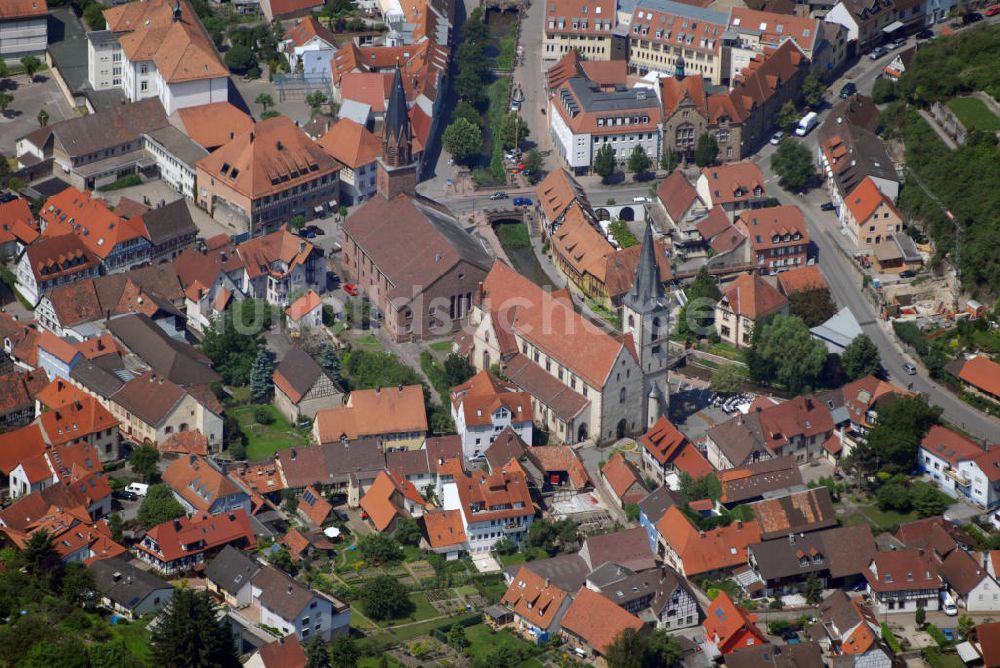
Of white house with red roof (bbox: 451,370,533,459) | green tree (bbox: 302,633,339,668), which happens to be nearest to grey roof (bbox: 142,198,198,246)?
white house with red roof (bbox: 451,370,533,459)

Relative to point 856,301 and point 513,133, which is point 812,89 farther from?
point 856,301

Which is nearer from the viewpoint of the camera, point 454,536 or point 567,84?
point 454,536

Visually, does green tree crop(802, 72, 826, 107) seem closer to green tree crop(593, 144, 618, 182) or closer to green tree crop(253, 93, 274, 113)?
green tree crop(593, 144, 618, 182)

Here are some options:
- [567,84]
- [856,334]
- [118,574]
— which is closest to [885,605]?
[856,334]

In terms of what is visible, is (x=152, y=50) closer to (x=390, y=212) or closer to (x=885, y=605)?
(x=390, y=212)

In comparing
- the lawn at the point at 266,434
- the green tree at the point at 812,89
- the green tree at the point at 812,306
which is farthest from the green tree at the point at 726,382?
the green tree at the point at 812,89

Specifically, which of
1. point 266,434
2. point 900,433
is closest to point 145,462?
point 266,434
